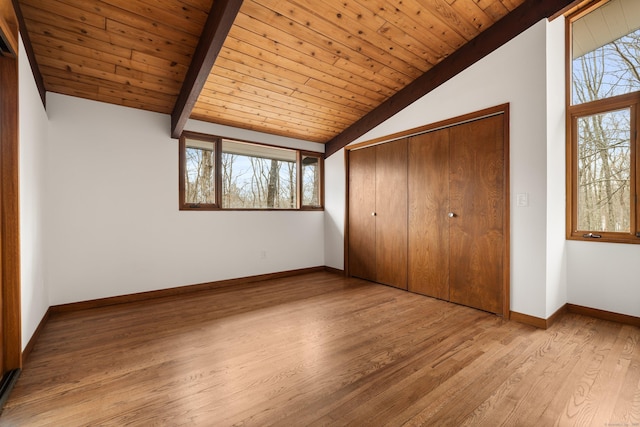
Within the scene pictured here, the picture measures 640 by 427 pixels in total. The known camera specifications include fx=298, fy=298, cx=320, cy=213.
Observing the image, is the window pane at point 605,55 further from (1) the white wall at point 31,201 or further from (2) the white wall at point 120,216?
(1) the white wall at point 31,201

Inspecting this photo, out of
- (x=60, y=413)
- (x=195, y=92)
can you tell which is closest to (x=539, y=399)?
(x=60, y=413)

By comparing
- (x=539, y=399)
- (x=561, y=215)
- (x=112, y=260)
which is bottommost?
(x=539, y=399)

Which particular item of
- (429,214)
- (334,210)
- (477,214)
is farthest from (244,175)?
(477,214)

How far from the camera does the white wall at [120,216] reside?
3.01 meters

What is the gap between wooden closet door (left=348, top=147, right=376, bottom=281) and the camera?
422cm

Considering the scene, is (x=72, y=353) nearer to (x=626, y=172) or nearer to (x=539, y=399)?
(x=539, y=399)

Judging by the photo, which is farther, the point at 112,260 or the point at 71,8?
the point at 112,260

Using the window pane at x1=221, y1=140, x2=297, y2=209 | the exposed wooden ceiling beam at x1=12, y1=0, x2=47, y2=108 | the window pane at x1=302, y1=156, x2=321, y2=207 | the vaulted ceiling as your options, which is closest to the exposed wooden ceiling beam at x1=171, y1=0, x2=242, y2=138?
the vaulted ceiling

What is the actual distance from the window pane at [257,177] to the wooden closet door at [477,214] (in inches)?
97.2

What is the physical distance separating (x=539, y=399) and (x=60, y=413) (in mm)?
2499

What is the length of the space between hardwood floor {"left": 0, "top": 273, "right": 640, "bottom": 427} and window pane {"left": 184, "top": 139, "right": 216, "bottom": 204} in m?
1.47

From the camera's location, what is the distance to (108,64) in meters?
2.71


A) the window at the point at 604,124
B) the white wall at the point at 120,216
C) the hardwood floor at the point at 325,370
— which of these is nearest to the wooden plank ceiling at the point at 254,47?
the white wall at the point at 120,216

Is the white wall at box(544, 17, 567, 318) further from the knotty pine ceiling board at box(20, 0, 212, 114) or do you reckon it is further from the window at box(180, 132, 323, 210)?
the window at box(180, 132, 323, 210)
